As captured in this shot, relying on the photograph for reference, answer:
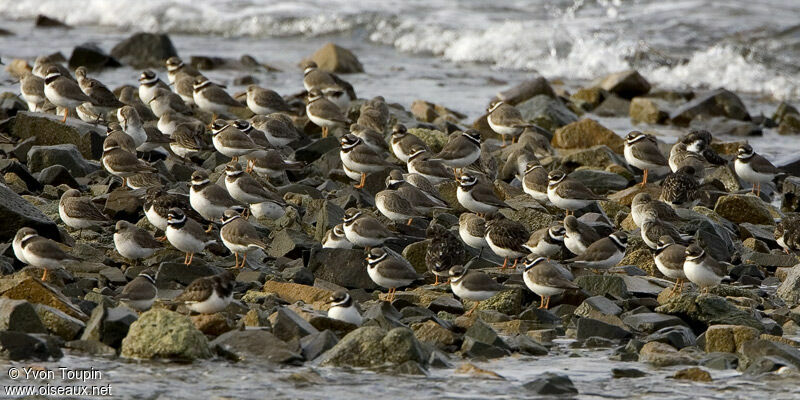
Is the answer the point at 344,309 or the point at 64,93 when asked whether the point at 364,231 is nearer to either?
the point at 344,309

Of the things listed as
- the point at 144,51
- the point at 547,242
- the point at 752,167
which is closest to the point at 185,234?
the point at 547,242

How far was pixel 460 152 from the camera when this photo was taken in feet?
51.4

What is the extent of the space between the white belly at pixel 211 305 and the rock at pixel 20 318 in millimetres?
1370

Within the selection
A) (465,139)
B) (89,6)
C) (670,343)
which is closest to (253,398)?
(670,343)

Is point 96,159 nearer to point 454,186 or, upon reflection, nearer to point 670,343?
point 454,186

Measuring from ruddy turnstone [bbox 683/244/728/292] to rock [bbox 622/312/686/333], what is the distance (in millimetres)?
1065

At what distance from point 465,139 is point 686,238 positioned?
384cm

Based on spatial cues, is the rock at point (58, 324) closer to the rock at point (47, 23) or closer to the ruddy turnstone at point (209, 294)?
the ruddy turnstone at point (209, 294)

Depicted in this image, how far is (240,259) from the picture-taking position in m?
12.4

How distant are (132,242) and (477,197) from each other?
4.38m

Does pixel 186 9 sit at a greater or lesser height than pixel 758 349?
lesser

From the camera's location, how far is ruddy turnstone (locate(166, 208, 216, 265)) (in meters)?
11.9

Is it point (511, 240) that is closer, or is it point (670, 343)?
point (670, 343)

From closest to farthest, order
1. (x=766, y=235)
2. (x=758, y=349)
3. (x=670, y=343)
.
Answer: (x=758, y=349) → (x=670, y=343) → (x=766, y=235)
